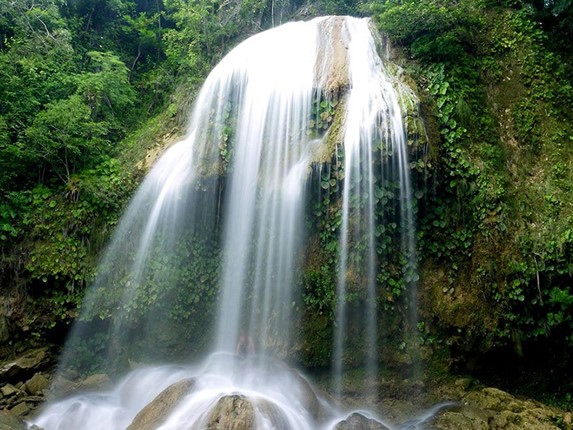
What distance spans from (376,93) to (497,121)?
2.52 meters

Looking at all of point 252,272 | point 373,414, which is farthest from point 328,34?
point 373,414

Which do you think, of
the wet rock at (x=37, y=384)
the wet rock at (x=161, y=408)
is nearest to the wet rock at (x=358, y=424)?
the wet rock at (x=161, y=408)

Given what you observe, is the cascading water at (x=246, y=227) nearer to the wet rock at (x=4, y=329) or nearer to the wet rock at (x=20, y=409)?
the wet rock at (x=20, y=409)

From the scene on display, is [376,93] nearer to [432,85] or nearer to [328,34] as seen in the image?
[432,85]

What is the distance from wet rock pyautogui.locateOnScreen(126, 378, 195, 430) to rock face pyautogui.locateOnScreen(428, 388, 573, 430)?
11.0 ft

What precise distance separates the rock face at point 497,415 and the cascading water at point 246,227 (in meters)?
1.40

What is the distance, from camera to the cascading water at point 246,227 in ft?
22.0

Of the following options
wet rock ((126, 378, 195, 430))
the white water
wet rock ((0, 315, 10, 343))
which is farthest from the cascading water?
wet rock ((0, 315, 10, 343))

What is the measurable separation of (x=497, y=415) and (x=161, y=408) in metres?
4.50

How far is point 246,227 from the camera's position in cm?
747

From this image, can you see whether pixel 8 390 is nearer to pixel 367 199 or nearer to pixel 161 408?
pixel 161 408

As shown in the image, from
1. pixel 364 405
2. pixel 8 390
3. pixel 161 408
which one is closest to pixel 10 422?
pixel 8 390

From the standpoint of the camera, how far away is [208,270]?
25.8ft

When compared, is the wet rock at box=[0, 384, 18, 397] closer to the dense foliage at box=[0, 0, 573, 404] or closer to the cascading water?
the cascading water
